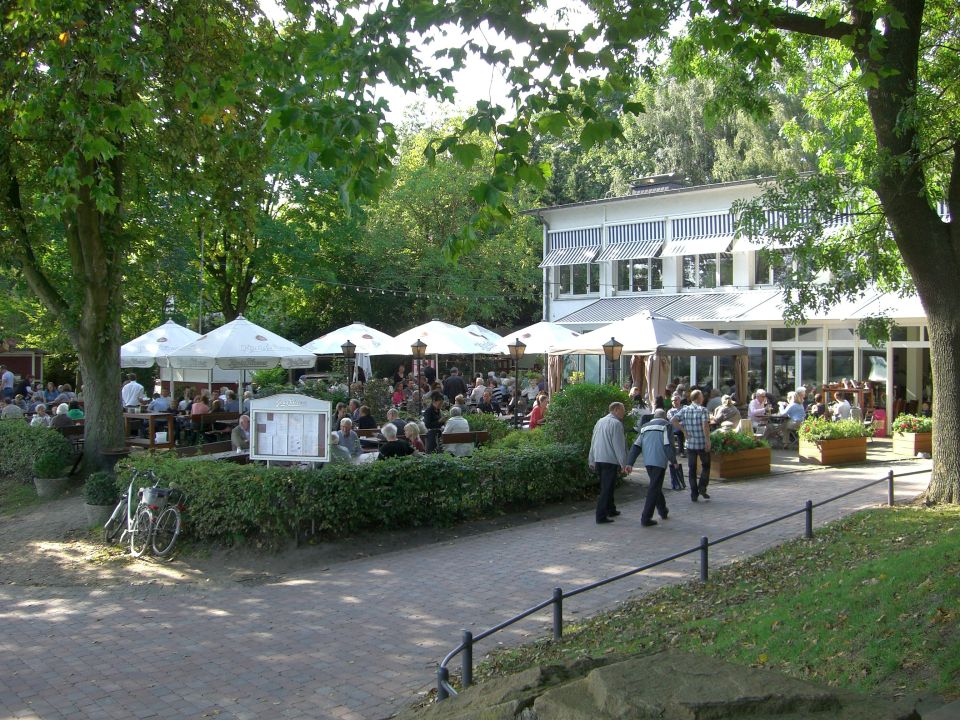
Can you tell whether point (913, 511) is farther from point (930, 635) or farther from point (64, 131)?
point (64, 131)

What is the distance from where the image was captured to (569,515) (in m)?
12.4

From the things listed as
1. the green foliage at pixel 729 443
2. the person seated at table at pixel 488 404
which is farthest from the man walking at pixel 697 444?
the person seated at table at pixel 488 404

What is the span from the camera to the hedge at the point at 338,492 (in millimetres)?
10227

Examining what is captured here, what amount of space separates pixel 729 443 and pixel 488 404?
941 centimetres

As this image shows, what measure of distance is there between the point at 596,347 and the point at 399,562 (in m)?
9.64

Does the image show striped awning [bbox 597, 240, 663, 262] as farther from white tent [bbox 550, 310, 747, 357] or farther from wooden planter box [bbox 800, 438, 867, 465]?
wooden planter box [bbox 800, 438, 867, 465]

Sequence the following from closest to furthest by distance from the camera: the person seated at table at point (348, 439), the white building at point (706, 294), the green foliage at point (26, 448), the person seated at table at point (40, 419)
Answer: the person seated at table at point (348, 439) < the green foliage at point (26, 448) < the person seated at table at point (40, 419) < the white building at point (706, 294)

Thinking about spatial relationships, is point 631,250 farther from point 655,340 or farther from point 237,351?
point 237,351

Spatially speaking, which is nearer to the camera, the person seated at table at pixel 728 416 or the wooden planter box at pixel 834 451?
the wooden planter box at pixel 834 451

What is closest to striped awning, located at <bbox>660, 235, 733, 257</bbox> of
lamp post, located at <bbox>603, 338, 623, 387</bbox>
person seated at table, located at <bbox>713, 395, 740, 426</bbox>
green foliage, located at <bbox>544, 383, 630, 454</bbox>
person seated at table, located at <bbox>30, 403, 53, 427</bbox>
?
lamp post, located at <bbox>603, 338, 623, 387</bbox>

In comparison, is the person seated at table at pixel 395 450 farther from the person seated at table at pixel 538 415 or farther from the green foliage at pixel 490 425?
the person seated at table at pixel 538 415

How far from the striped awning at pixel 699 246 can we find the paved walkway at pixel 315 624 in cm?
1799

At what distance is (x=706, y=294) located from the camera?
95.8ft

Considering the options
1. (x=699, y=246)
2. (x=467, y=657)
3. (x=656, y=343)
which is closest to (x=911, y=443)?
(x=656, y=343)
